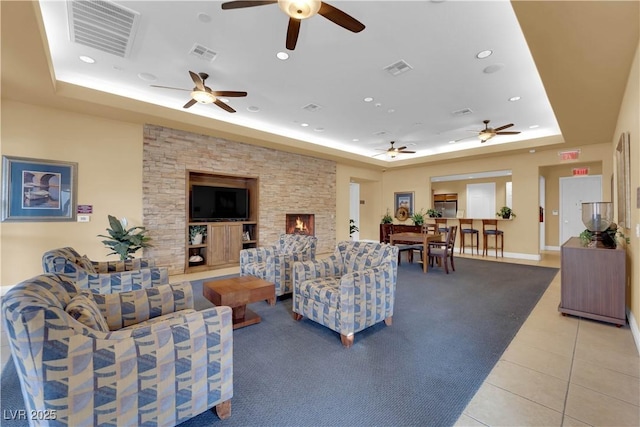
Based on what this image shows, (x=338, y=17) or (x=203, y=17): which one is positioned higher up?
(x=203, y=17)

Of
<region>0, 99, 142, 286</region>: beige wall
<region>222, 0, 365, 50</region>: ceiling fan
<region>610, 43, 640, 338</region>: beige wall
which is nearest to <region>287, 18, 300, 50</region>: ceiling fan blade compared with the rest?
<region>222, 0, 365, 50</region>: ceiling fan

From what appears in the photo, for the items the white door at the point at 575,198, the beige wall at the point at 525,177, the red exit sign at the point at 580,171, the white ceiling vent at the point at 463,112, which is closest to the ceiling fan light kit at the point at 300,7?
the white ceiling vent at the point at 463,112

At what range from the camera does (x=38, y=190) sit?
414cm

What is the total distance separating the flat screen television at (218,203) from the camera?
5840 mm

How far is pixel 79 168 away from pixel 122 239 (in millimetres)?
1364

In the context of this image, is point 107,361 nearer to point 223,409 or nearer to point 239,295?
point 223,409

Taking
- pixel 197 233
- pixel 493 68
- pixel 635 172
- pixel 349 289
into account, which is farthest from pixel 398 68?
pixel 197 233

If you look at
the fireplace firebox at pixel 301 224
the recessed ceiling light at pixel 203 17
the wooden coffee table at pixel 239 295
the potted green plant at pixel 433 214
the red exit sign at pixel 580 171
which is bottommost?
the wooden coffee table at pixel 239 295

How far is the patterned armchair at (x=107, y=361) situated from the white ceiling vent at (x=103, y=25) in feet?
8.65

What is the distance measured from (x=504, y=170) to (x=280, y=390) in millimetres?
8285

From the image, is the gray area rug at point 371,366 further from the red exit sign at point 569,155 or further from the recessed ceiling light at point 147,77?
the red exit sign at point 569,155

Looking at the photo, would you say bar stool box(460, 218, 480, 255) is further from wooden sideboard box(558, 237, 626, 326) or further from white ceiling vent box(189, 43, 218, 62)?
white ceiling vent box(189, 43, 218, 62)

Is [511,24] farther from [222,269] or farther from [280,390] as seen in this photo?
[222,269]

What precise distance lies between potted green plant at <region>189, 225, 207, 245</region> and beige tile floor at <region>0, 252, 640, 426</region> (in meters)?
3.27
